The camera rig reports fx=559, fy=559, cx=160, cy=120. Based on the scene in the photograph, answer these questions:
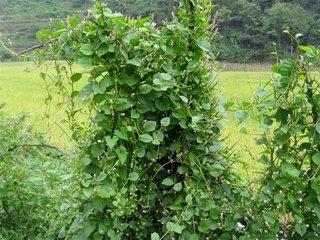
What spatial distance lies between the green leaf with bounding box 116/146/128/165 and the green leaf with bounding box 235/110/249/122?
0.38m

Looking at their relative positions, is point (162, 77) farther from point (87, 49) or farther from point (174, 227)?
point (174, 227)

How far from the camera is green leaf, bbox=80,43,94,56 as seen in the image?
69.4 inches

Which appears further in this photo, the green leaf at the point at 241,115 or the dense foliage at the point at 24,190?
the dense foliage at the point at 24,190

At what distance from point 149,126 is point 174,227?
34 cm

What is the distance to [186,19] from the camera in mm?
1866

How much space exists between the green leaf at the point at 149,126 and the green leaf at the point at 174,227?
12.2 inches

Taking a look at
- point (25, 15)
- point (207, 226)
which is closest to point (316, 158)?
point (207, 226)

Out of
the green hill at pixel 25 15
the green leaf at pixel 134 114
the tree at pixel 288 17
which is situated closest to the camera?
the green leaf at pixel 134 114

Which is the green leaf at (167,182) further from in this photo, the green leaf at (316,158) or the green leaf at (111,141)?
the green leaf at (316,158)

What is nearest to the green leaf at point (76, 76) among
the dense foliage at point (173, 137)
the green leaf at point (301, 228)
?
the dense foliage at point (173, 137)

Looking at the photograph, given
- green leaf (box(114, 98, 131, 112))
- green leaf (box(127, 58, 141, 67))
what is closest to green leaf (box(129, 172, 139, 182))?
green leaf (box(114, 98, 131, 112))

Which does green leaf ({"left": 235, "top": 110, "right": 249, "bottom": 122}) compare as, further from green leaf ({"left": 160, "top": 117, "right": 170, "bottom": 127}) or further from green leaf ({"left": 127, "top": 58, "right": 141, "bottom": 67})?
green leaf ({"left": 127, "top": 58, "right": 141, "bottom": 67})

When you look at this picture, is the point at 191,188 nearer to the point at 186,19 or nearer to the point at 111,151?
the point at 111,151

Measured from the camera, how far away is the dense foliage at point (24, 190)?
2.34 meters
